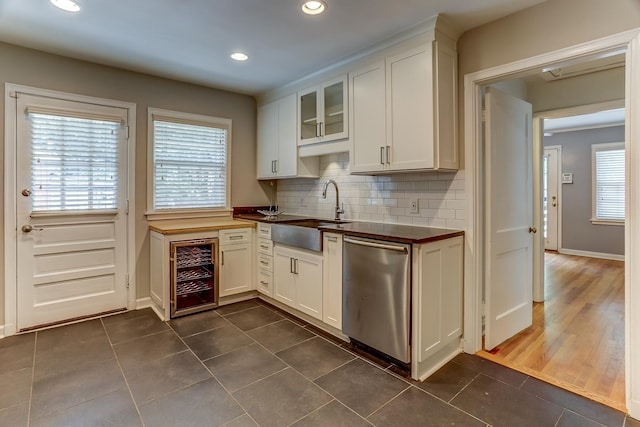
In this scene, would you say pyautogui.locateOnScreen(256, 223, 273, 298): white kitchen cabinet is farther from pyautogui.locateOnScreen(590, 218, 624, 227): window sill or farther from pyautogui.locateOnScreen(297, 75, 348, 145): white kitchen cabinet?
pyautogui.locateOnScreen(590, 218, 624, 227): window sill

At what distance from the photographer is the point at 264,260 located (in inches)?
145

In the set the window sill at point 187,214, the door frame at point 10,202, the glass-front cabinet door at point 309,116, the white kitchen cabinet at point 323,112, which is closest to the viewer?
the door frame at point 10,202

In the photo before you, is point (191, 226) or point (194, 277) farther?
point (194, 277)

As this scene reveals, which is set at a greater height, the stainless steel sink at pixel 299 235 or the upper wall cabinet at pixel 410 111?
the upper wall cabinet at pixel 410 111

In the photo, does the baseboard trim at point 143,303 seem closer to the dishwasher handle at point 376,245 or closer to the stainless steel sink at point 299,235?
the stainless steel sink at point 299,235

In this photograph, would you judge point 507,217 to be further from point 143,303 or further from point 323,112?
point 143,303

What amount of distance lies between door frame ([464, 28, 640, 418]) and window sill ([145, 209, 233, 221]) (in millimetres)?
2832

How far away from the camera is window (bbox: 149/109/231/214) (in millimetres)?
3645

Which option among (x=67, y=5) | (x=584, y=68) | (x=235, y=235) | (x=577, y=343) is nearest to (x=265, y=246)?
(x=235, y=235)

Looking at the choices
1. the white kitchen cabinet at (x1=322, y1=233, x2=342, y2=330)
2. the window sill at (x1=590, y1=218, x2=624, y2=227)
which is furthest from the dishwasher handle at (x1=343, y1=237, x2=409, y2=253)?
the window sill at (x1=590, y1=218, x2=624, y2=227)

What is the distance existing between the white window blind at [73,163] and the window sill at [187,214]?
1.26ft

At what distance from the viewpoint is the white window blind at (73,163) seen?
9.74 ft

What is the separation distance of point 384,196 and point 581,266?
4424 millimetres

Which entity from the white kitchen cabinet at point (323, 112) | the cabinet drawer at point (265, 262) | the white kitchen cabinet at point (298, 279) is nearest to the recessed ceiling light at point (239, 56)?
the white kitchen cabinet at point (323, 112)
